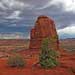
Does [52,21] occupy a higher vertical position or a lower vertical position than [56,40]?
higher

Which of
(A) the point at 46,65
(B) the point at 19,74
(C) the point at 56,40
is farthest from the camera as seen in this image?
(C) the point at 56,40

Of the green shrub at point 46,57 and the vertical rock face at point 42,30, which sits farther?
the vertical rock face at point 42,30

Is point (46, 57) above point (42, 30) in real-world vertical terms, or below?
below

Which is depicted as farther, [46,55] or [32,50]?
[32,50]

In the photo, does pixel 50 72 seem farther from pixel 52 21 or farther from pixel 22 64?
pixel 52 21

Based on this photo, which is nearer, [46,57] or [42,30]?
[46,57]

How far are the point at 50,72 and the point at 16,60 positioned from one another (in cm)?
773

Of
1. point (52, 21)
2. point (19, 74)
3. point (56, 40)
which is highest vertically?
point (52, 21)

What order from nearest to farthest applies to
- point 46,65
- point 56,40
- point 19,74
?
1. point 19,74
2. point 46,65
3. point 56,40

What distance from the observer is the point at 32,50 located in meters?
77.9

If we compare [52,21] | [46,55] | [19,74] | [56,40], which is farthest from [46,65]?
[52,21]

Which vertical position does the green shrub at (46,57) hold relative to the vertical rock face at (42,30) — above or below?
below

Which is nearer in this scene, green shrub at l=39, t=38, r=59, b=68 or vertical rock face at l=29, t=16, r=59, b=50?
green shrub at l=39, t=38, r=59, b=68

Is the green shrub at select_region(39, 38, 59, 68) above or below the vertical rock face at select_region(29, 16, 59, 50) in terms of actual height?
below
